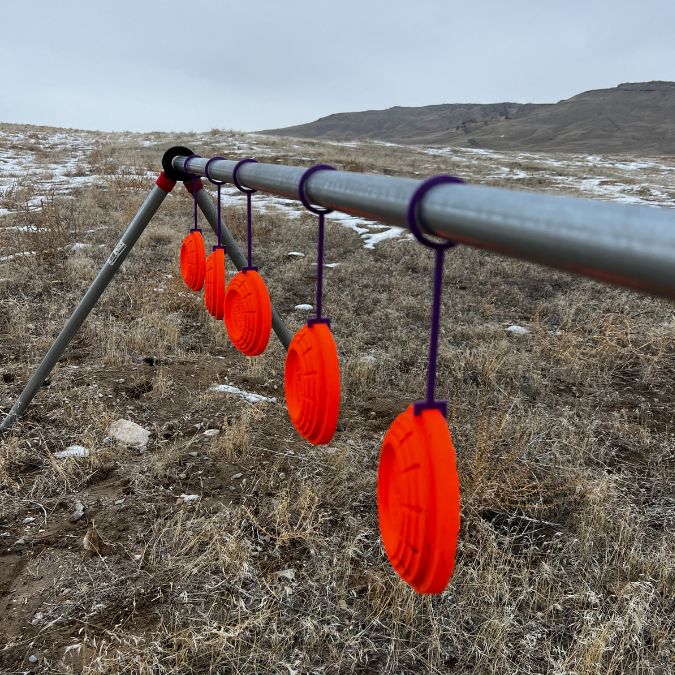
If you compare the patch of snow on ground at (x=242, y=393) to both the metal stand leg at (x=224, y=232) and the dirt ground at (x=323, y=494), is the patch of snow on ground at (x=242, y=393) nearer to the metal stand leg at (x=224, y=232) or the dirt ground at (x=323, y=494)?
the dirt ground at (x=323, y=494)

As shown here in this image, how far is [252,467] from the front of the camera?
3.37 metres

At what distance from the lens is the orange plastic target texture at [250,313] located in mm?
1911

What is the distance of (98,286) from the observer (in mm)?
3221

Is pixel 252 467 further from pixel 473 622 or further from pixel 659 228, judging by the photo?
pixel 659 228

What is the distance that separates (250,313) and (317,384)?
723mm

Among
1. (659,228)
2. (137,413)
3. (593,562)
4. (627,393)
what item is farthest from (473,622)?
(627,393)

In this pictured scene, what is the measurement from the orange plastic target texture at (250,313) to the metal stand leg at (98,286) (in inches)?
49.5

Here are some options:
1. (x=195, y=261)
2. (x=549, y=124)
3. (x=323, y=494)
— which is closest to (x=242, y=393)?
(x=323, y=494)

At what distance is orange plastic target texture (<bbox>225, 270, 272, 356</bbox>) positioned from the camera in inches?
75.2

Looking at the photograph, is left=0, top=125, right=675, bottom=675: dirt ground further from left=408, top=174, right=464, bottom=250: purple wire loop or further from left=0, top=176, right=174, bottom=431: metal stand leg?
left=408, top=174, right=464, bottom=250: purple wire loop

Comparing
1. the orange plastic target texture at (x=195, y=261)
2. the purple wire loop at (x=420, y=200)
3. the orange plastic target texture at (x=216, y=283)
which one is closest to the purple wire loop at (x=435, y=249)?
the purple wire loop at (x=420, y=200)

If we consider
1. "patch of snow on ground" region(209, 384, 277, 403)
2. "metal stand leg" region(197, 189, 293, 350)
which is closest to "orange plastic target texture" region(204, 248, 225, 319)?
"metal stand leg" region(197, 189, 293, 350)

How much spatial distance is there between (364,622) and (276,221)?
868 cm

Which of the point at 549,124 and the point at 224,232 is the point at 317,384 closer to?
the point at 224,232
